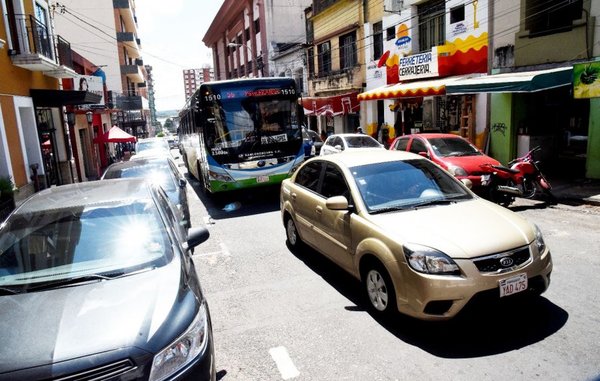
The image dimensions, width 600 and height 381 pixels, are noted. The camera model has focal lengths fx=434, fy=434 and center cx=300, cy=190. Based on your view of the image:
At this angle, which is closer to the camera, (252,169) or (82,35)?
(252,169)

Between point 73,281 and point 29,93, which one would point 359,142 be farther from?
point 73,281

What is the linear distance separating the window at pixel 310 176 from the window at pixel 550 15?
982cm

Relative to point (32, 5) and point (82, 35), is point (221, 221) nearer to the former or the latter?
point (32, 5)

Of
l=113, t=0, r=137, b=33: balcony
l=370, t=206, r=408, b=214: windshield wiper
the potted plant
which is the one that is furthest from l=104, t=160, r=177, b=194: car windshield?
l=113, t=0, r=137, b=33: balcony

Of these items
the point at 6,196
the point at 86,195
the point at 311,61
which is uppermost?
the point at 311,61

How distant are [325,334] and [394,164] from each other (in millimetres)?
2307

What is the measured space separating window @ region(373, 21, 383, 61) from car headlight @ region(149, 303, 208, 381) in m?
A: 20.8

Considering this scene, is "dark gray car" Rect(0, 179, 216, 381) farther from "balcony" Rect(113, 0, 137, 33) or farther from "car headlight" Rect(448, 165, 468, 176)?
"balcony" Rect(113, 0, 137, 33)

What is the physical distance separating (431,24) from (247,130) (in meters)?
11.2

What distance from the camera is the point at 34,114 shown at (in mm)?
13977

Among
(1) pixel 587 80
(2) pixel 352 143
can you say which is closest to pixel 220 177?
(2) pixel 352 143

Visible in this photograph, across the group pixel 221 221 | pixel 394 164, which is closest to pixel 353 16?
pixel 221 221

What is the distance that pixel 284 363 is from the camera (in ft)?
12.7

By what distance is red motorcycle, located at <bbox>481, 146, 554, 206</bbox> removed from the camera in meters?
9.27
